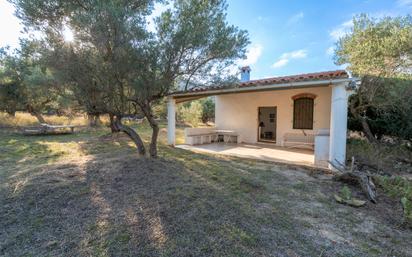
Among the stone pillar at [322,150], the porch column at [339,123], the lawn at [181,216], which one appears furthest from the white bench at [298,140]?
the lawn at [181,216]

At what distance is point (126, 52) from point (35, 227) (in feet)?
10.2

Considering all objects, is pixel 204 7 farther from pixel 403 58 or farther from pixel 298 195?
pixel 403 58

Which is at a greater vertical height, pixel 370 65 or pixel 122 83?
pixel 370 65

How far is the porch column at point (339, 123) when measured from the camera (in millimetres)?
5184

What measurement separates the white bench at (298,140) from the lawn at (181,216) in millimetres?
4187

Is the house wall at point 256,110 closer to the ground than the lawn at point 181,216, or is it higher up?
higher up

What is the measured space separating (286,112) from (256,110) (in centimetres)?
149

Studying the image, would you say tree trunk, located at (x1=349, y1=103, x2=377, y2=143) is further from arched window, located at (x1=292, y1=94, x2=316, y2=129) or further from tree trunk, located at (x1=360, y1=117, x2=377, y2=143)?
arched window, located at (x1=292, y1=94, x2=316, y2=129)

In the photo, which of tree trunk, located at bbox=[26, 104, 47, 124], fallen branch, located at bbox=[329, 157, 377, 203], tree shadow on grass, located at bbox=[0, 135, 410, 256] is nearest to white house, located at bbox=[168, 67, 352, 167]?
fallen branch, located at bbox=[329, 157, 377, 203]

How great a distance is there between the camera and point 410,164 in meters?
6.00

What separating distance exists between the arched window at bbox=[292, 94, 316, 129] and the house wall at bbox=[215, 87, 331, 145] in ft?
0.46

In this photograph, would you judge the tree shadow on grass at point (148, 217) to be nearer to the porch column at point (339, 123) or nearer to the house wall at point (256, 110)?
the porch column at point (339, 123)

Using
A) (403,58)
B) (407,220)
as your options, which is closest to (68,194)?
(407,220)

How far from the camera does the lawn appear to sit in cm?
222
